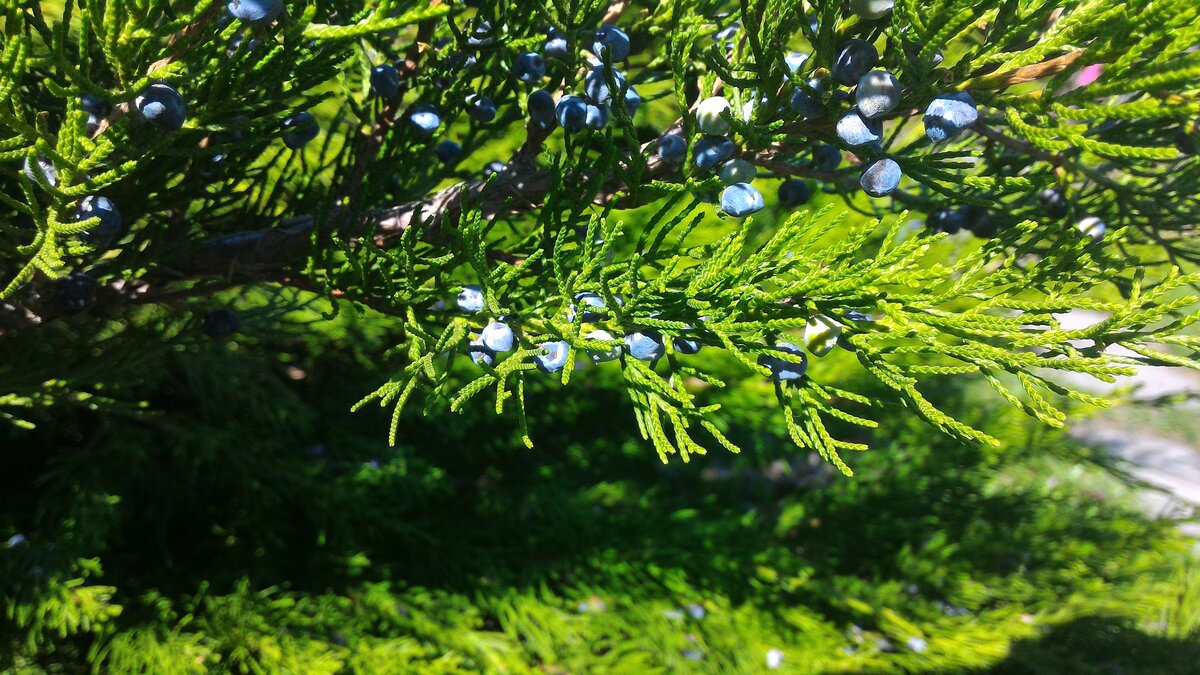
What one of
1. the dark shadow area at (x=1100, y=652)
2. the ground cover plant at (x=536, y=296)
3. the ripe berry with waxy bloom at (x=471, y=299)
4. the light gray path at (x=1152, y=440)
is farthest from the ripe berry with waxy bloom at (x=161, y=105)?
the light gray path at (x=1152, y=440)

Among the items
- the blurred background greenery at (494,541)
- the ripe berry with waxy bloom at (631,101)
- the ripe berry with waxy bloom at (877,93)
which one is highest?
the ripe berry with waxy bloom at (631,101)

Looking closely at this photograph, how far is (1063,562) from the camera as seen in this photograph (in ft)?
5.78

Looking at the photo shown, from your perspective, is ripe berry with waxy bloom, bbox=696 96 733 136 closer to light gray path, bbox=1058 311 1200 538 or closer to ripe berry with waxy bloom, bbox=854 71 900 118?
ripe berry with waxy bloom, bbox=854 71 900 118

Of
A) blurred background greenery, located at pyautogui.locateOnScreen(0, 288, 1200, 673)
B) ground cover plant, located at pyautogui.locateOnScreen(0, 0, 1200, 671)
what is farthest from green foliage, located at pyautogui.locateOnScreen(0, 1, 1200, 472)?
blurred background greenery, located at pyautogui.locateOnScreen(0, 288, 1200, 673)

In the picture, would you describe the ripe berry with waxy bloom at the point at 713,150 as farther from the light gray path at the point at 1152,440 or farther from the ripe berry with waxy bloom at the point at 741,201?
the light gray path at the point at 1152,440

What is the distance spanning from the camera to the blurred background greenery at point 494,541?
1.09 metres

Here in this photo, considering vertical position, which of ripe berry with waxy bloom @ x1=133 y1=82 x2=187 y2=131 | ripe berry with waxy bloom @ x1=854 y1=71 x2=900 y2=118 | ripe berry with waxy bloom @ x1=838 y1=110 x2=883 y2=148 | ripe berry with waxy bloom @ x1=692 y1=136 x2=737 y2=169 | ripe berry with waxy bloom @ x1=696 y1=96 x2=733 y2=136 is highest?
ripe berry with waxy bloom @ x1=133 y1=82 x2=187 y2=131

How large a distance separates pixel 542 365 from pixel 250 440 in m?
1.00

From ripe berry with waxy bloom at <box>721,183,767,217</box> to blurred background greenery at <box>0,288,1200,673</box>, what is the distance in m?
0.60

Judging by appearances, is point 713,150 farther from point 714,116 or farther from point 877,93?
point 877,93

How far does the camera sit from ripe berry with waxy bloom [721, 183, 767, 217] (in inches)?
21.8

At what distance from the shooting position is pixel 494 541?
1579 millimetres

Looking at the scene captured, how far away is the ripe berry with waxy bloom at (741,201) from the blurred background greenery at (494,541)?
0.60m

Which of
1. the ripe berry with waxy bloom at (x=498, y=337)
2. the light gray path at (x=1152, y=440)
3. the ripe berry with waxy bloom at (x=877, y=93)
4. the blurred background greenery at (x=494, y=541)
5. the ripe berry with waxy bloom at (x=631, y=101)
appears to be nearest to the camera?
the ripe berry with waxy bloom at (x=877, y=93)
